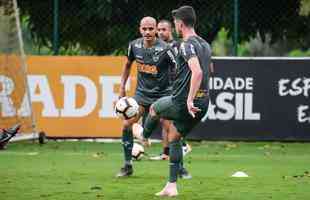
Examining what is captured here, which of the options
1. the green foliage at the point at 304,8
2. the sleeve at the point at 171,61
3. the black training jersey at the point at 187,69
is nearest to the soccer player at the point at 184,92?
the black training jersey at the point at 187,69

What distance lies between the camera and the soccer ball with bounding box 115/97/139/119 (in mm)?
13844

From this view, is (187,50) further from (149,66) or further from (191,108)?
(149,66)

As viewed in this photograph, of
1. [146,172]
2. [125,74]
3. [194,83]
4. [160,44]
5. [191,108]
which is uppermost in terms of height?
[160,44]

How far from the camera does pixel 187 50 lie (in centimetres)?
1138

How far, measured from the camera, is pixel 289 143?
20.4m

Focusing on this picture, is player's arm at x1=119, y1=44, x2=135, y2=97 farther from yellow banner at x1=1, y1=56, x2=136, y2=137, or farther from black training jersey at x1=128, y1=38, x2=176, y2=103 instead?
yellow banner at x1=1, y1=56, x2=136, y2=137

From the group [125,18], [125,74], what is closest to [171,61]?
[125,74]

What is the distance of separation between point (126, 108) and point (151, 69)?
1.50 m

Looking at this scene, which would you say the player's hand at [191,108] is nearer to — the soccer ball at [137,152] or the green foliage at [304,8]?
the soccer ball at [137,152]

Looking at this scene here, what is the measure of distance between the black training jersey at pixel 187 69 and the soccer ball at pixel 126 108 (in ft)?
7.38

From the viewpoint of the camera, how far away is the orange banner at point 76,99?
801 inches

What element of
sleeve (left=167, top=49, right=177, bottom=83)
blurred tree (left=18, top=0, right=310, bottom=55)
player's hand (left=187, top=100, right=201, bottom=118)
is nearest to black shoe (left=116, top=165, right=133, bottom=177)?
sleeve (left=167, top=49, right=177, bottom=83)

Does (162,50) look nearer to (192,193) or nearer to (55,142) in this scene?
(192,193)

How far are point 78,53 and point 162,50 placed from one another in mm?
6698
